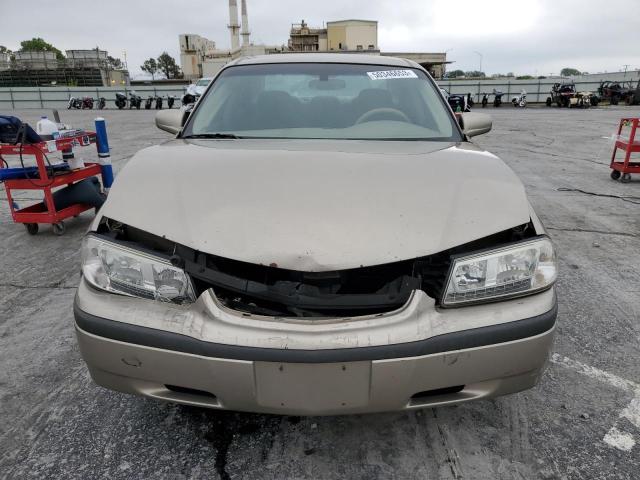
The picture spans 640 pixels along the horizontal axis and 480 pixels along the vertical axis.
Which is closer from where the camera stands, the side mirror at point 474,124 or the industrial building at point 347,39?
the side mirror at point 474,124

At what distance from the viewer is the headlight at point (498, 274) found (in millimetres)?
1584

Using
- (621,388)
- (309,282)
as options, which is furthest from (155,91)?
(621,388)

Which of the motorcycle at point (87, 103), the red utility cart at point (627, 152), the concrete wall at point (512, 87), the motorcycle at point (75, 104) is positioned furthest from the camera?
the concrete wall at point (512, 87)

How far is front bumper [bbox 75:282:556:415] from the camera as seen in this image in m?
1.43

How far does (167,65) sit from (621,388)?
110 metres

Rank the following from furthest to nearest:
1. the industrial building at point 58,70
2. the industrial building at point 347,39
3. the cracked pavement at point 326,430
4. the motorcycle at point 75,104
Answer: the industrial building at point 58,70 → the industrial building at point 347,39 → the motorcycle at point 75,104 → the cracked pavement at point 326,430

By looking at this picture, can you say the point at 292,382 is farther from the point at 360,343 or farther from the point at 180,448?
the point at 180,448

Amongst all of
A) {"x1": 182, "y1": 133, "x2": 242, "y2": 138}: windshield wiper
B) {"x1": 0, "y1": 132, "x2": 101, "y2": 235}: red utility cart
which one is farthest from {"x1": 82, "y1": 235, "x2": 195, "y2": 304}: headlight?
{"x1": 0, "y1": 132, "x2": 101, "y2": 235}: red utility cart

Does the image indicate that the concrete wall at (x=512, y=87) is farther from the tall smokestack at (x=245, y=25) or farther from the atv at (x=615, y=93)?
the tall smokestack at (x=245, y=25)

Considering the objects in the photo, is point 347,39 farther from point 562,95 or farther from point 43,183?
point 43,183

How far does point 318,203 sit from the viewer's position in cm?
166

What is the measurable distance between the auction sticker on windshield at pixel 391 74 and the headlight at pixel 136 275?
1950 millimetres

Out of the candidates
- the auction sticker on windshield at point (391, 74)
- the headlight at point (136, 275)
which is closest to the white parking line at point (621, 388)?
the headlight at point (136, 275)

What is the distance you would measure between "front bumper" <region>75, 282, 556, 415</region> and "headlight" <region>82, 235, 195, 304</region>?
5 centimetres
